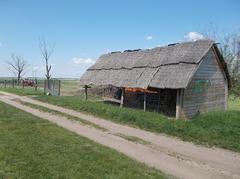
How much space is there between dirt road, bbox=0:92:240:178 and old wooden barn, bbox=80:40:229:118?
6236 millimetres

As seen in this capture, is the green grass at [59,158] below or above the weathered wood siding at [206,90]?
below

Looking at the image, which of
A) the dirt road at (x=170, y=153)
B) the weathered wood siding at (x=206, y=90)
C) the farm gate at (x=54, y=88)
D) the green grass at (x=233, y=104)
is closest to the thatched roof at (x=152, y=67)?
the weathered wood siding at (x=206, y=90)

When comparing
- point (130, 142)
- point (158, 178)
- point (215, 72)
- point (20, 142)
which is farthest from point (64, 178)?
point (215, 72)

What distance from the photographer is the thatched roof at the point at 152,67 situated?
19.5 meters

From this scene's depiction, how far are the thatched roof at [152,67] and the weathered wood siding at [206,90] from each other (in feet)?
2.90

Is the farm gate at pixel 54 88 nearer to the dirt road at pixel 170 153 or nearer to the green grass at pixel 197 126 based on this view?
the green grass at pixel 197 126

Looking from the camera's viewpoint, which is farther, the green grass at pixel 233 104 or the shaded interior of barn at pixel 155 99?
the green grass at pixel 233 104

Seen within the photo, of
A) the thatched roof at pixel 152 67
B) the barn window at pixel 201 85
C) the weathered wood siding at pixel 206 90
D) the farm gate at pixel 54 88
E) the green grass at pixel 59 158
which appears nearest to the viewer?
the green grass at pixel 59 158

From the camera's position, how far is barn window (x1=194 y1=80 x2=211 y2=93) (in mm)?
19969

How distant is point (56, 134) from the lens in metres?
12.2

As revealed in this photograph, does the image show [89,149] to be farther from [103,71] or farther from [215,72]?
[103,71]

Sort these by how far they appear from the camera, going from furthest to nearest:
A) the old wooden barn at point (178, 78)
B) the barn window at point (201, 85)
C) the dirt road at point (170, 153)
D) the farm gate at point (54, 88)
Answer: the farm gate at point (54, 88) → the barn window at point (201, 85) → the old wooden barn at point (178, 78) → the dirt road at point (170, 153)

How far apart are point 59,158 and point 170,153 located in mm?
3822

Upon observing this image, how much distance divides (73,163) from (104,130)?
224 inches
